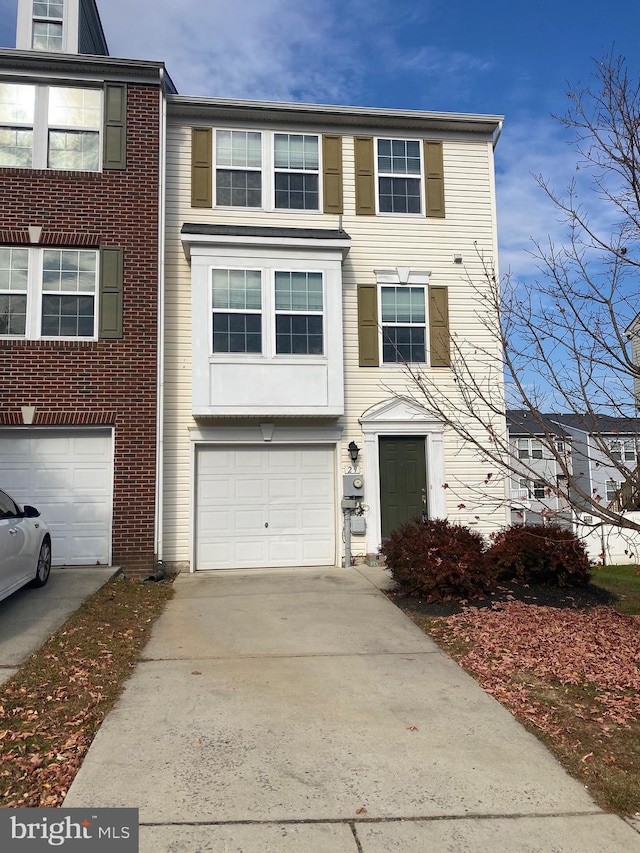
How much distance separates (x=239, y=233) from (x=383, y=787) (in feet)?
30.0

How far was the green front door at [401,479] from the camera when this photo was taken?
11330 mm

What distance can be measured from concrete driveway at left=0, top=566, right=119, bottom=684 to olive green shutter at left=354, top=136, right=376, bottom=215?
25.2ft

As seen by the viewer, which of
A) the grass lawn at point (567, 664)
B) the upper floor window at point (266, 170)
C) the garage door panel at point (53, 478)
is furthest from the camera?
the upper floor window at point (266, 170)

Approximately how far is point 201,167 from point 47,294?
3.57m

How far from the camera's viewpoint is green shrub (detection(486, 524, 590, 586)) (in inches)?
329

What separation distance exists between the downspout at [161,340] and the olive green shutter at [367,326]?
3486 mm

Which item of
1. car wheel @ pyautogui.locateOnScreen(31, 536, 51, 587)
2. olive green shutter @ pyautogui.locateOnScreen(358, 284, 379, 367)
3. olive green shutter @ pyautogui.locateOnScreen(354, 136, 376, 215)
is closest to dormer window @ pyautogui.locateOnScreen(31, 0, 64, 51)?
olive green shutter @ pyautogui.locateOnScreen(354, 136, 376, 215)

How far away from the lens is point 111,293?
10305 millimetres

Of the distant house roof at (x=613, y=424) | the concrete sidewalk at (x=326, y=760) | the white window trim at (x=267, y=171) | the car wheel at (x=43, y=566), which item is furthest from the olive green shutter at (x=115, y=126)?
the distant house roof at (x=613, y=424)

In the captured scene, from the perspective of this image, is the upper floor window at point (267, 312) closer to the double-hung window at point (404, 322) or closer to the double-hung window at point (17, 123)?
the double-hung window at point (404, 322)

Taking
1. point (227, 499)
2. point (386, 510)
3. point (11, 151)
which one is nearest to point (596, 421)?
point (386, 510)

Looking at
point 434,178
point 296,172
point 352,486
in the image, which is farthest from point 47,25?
point 352,486

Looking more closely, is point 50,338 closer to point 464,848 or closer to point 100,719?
point 100,719


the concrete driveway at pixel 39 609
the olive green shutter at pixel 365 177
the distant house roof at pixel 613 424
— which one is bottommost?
the concrete driveway at pixel 39 609
